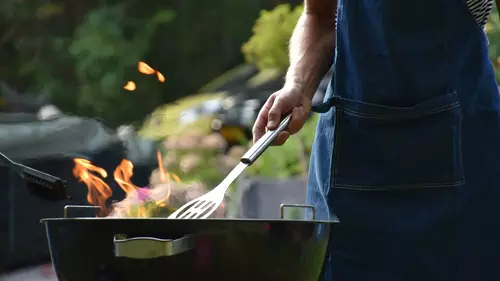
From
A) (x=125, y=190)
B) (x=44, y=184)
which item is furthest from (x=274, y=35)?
(x=44, y=184)

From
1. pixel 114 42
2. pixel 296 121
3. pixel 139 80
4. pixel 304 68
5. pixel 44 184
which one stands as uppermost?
pixel 114 42

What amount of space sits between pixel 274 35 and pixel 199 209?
636 centimetres

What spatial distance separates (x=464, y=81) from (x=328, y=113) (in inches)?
10.5

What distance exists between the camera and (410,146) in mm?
1679

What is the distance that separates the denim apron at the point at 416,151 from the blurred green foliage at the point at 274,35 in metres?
5.62

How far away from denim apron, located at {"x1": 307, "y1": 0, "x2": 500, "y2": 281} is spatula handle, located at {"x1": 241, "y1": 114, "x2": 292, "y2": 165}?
0.07 m

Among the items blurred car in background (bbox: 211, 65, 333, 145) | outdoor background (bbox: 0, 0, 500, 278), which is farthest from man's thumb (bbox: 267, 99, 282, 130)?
blurred car in background (bbox: 211, 65, 333, 145)

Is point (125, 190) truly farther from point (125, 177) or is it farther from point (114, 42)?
point (114, 42)

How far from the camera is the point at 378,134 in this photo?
5.58ft

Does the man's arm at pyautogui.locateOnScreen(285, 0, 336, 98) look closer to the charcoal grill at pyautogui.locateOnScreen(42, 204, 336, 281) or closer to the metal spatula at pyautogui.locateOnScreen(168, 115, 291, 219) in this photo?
the metal spatula at pyautogui.locateOnScreen(168, 115, 291, 219)

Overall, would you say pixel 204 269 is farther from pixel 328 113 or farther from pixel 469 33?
pixel 469 33

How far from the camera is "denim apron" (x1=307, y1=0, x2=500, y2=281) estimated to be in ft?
5.50

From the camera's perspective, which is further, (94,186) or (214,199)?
(94,186)

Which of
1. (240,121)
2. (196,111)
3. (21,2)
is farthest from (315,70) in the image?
(21,2)
